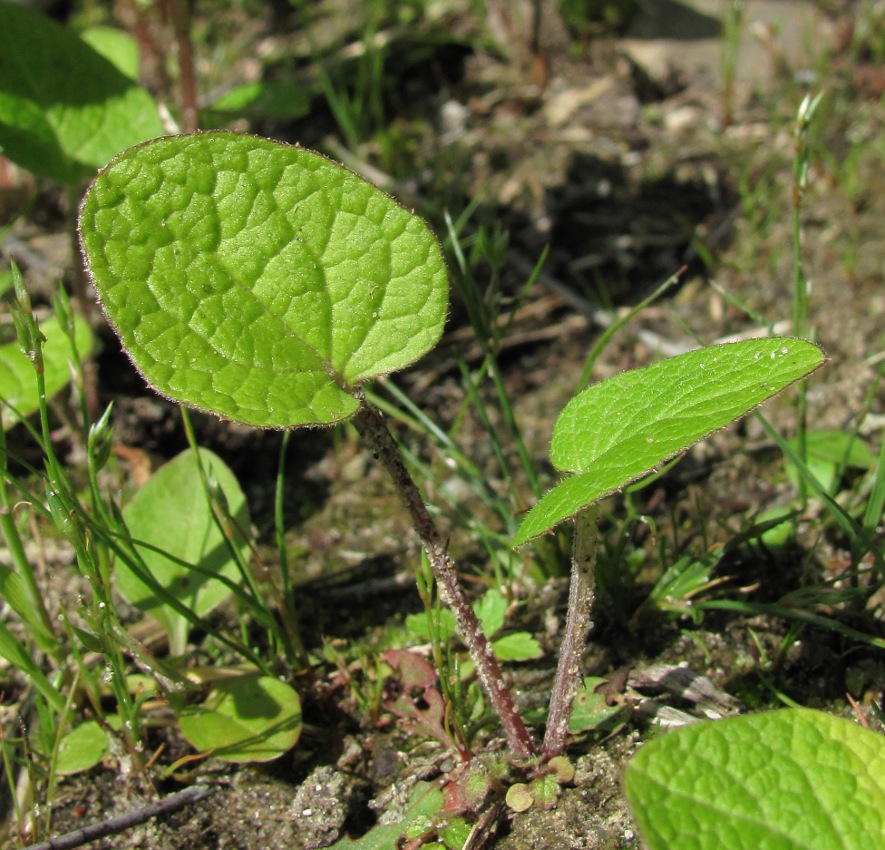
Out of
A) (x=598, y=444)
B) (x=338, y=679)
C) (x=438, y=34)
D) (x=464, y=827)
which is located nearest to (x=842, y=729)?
(x=598, y=444)

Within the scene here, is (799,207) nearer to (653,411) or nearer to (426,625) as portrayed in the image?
(653,411)

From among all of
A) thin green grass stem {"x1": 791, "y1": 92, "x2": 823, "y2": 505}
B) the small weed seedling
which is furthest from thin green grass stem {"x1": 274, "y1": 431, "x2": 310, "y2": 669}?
thin green grass stem {"x1": 791, "y1": 92, "x2": 823, "y2": 505}

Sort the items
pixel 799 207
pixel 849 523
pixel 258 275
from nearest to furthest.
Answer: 1. pixel 258 275
2. pixel 849 523
3. pixel 799 207

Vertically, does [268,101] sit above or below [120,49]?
below

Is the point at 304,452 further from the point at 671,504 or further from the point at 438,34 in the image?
the point at 438,34

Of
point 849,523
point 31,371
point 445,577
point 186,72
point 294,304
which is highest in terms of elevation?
point 186,72

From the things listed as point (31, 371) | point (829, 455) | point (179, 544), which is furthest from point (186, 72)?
point (829, 455)
